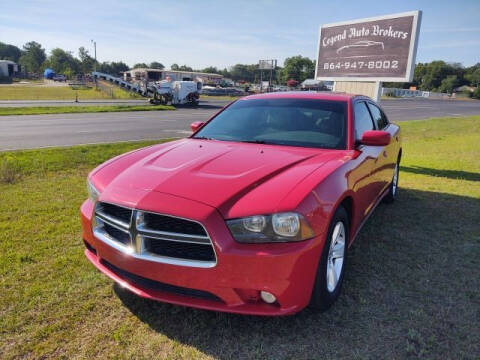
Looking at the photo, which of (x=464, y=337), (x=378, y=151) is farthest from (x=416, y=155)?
(x=464, y=337)

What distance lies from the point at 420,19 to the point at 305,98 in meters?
5.59

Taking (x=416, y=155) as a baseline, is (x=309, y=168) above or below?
above

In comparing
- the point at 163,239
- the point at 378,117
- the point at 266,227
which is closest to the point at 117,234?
the point at 163,239

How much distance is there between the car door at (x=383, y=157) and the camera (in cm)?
429

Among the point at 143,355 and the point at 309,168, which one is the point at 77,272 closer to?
the point at 143,355

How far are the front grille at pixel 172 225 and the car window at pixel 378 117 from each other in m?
3.19

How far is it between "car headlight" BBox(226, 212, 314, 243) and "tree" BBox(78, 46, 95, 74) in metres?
107

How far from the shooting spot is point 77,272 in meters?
3.25

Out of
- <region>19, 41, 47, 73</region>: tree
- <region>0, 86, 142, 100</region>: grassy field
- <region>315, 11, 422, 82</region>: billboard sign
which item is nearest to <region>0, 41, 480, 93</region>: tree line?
<region>19, 41, 47, 73</region>: tree

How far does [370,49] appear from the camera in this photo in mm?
8938

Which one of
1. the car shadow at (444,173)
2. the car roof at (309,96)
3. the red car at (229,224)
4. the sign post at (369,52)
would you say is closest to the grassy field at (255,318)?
the red car at (229,224)

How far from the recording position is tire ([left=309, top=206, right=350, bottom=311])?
8.04 ft

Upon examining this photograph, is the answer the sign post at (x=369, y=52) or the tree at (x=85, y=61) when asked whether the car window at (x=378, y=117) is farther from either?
the tree at (x=85, y=61)

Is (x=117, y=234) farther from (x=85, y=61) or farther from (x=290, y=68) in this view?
(x=290, y=68)
